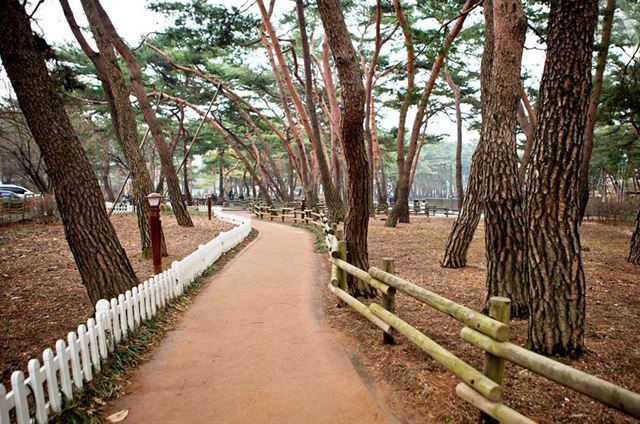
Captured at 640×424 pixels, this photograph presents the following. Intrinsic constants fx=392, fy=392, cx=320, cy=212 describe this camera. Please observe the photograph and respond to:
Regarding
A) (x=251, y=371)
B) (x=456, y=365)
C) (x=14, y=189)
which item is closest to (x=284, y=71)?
(x=251, y=371)

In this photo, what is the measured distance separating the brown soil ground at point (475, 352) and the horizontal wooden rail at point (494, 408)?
25 centimetres

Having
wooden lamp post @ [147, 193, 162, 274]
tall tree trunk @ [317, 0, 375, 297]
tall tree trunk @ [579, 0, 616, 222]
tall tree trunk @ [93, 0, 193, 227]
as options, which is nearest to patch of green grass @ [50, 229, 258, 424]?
wooden lamp post @ [147, 193, 162, 274]

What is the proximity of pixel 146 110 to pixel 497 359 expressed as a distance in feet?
45.7

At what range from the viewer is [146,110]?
13734 mm

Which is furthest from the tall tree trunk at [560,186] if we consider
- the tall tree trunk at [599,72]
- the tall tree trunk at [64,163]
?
the tall tree trunk at [599,72]

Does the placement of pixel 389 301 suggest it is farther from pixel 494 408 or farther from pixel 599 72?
pixel 599 72

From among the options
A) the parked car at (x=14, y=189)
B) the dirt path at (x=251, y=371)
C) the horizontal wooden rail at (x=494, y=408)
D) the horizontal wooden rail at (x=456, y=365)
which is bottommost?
the dirt path at (x=251, y=371)

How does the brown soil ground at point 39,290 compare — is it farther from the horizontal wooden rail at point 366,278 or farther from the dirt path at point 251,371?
the horizontal wooden rail at point 366,278

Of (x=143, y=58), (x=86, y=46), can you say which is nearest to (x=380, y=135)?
(x=143, y=58)

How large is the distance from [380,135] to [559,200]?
1021 inches

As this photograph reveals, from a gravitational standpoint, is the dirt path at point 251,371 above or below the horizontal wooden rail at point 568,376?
below

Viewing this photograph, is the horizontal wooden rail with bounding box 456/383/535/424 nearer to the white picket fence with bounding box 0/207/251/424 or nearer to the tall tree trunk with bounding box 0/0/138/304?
the white picket fence with bounding box 0/207/251/424

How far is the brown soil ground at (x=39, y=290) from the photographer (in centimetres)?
465

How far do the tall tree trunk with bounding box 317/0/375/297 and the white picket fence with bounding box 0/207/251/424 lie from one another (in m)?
2.88
